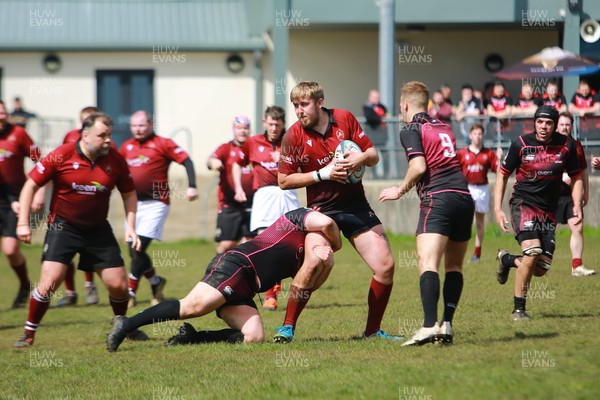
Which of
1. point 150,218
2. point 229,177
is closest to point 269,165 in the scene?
point 229,177

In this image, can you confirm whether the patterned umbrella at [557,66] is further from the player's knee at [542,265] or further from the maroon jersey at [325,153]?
the maroon jersey at [325,153]

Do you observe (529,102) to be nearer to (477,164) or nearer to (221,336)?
(477,164)

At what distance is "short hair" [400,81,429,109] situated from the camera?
8.06m

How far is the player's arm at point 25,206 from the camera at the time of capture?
9.50m

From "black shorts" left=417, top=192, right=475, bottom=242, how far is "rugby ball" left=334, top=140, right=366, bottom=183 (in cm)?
66

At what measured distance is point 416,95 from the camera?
8.05 m

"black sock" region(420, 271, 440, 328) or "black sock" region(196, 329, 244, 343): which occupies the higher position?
"black sock" region(420, 271, 440, 328)

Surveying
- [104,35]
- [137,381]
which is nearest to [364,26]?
[104,35]

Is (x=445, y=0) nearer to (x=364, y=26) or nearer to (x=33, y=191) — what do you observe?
(x=364, y=26)

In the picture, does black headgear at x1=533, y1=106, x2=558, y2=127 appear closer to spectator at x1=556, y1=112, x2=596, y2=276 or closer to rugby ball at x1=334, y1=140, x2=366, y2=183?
rugby ball at x1=334, y1=140, x2=366, y2=183

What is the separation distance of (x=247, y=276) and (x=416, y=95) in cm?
218

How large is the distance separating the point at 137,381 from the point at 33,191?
2.95m

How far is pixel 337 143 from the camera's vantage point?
27.8 feet

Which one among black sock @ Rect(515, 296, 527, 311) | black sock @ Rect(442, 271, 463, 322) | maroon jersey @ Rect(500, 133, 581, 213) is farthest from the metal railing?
black sock @ Rect(442, 271, 463, 322)
